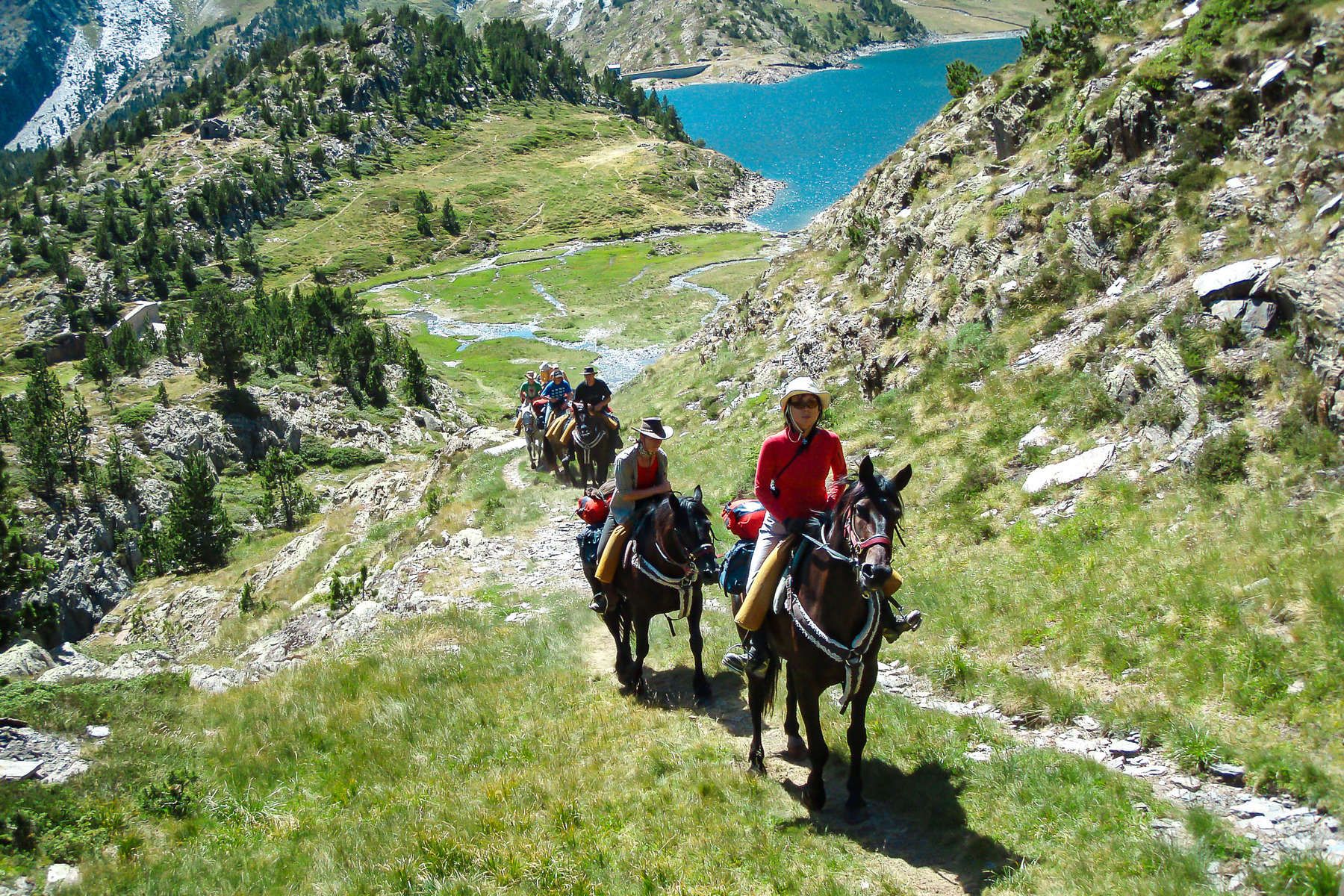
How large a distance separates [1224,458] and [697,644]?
777cm

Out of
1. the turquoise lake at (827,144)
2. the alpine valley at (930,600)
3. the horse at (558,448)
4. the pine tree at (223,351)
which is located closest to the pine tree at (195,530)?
the alpine valley at (930,600)

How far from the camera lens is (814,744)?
8250mm

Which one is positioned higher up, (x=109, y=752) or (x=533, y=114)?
(x=533, y=114)

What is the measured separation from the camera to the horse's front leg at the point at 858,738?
7980 mm

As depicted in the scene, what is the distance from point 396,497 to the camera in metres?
34.7

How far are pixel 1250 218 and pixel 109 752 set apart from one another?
1905cm

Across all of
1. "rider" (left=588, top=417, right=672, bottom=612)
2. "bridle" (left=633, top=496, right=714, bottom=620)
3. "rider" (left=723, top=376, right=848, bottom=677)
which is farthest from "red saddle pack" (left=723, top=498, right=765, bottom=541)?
"rider" (left=588, top=417, right=672, bottom=612)

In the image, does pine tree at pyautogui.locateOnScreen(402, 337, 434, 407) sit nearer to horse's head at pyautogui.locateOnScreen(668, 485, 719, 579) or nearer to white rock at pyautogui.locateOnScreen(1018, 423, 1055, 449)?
white rock at pyautogui.locateOnScreen(1018, 423, 1055, 449)

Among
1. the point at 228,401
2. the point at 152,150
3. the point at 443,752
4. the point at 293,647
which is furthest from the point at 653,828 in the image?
the point at 152,150

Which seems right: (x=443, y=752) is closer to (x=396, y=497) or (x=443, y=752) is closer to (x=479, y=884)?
(x=479, y=884)

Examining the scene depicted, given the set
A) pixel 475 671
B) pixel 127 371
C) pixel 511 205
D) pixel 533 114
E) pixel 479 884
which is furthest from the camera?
pixel 533 114

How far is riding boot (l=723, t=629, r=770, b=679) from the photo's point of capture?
8.92 meters

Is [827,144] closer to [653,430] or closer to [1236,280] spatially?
[1236,280]

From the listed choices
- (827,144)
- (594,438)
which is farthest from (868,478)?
(827,144)
